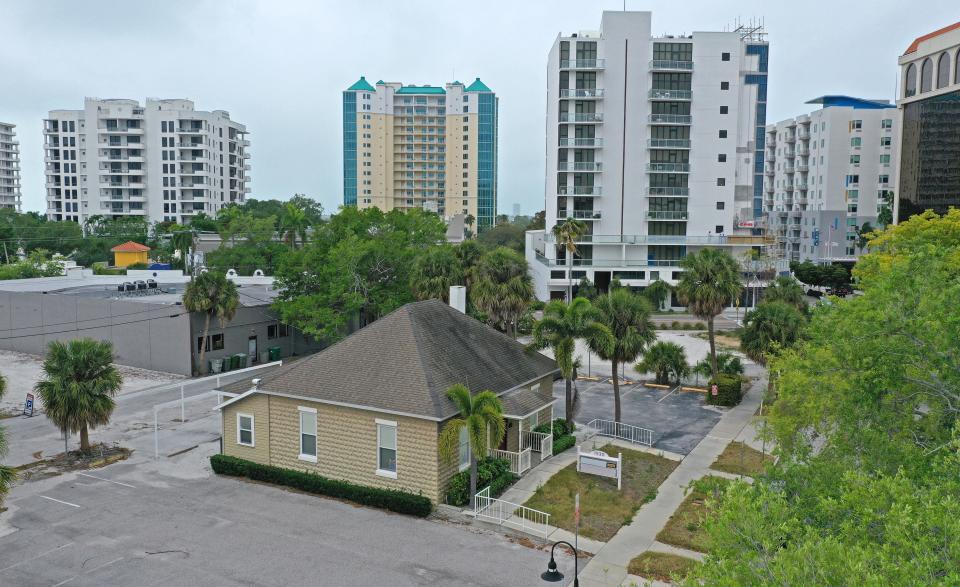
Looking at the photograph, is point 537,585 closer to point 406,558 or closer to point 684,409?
point 406,558

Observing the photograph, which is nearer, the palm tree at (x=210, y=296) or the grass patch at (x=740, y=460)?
the grass patch at (x=740, y=460)

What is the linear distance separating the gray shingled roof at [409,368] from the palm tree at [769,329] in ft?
42.3

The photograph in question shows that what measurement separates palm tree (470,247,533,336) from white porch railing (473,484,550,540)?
14385 mm

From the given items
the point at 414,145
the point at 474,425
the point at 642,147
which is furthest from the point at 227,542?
the point at 414,145

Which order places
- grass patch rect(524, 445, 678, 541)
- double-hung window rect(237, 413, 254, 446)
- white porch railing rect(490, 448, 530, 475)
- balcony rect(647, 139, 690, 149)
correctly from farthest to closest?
balcony rect(647, 139, 690, 149) < double-hung window rect(237, 413, 254, 446) < white porch railing rect(490, 448, 530, 475) < grass patch rect(524, 445, 678, 541)

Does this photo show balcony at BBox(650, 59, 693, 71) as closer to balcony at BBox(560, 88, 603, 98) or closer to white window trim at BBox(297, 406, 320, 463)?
balcony at BBox(560, 88, 603, 98)

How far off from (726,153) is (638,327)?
4908cm

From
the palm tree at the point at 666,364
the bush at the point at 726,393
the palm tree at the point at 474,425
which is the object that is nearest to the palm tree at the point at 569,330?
the palm tree at the point at 474,425

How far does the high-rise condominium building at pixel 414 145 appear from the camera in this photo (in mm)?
157125

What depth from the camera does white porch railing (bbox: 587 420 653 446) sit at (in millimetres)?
28703

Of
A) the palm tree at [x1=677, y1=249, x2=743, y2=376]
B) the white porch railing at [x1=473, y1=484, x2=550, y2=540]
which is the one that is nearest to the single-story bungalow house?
the white porch railing at [x1=473, y1=484, x2=550, y2=540]

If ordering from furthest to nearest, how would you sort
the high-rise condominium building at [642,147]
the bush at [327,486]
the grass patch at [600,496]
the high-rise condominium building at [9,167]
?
the high-rise condominium building at [9,167], the high-rise condominium building at [642,147], the bush at [327,486], the grass patch at [600,496]

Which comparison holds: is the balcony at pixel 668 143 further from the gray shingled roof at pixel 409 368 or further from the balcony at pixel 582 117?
the gray shingled roof at pixel 409 368

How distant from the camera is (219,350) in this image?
43000 millimetres
